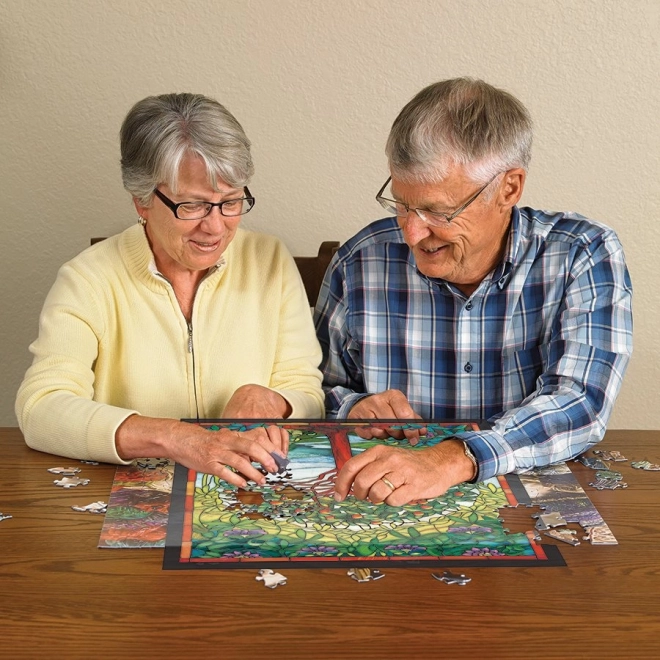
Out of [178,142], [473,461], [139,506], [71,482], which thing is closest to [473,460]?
[473,461]

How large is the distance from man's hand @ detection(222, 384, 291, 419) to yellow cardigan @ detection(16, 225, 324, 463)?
35 mm

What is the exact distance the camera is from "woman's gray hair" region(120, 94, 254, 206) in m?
2.38

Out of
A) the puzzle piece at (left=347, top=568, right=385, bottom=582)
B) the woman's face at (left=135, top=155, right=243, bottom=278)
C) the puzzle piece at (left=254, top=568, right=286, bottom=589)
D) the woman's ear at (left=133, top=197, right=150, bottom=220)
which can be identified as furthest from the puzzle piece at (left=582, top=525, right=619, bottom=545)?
the woman's ear at (left=133, top=197, right=150, bottom=220)

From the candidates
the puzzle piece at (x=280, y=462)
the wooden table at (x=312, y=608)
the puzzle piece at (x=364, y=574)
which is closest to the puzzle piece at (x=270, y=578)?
the wooden table at (x=312, y=608)

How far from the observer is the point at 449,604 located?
1.63m

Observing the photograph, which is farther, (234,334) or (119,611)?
(234,334)

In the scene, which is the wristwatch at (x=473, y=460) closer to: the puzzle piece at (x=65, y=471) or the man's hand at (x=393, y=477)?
the man's hand at (x=393, y=477)

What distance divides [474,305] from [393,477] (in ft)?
2.66

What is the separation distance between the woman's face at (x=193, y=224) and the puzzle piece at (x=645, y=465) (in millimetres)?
1117

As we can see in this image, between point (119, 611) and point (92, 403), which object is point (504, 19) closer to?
point (92, 403)

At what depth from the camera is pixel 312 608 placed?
5.30 feet

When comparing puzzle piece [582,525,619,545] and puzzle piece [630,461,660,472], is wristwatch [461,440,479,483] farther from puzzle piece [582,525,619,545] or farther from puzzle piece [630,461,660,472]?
puzzle piece [630,461,660,472]

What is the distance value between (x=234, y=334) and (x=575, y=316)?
88 cm

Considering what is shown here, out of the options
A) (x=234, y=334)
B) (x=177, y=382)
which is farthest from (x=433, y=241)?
(x=177, y=382)
